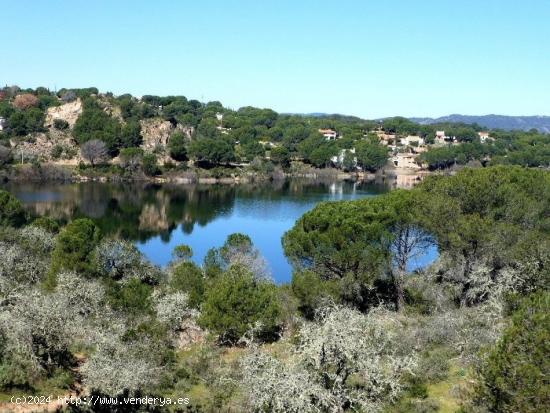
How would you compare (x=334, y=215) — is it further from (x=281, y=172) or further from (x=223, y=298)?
(x=281, y=172)

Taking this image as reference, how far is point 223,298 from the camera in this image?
2800cm

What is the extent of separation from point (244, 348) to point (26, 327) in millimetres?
11083

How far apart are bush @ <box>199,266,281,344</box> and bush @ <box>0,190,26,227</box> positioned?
26.1 metres

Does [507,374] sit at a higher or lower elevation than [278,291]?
higher

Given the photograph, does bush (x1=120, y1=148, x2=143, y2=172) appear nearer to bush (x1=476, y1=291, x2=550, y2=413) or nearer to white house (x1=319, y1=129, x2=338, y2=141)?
white house (x1=319, y1=129, x2=338, y2=141)

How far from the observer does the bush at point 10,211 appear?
156ft

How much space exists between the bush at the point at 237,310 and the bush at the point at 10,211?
26.1 metres

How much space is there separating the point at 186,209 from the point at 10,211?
4316cm

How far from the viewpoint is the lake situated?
66312 mm

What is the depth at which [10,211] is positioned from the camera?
47844 millimetres

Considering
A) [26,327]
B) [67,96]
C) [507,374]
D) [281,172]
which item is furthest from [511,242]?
[67,96]

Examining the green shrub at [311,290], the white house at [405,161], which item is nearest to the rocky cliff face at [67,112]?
the white house at [405,161]

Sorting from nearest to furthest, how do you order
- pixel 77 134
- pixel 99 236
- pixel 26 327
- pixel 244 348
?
pixel 26 327
pixel 244 348
pixel 99 236
pixel 77 134

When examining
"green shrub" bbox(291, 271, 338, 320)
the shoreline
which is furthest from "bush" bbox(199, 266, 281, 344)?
the shoreline
